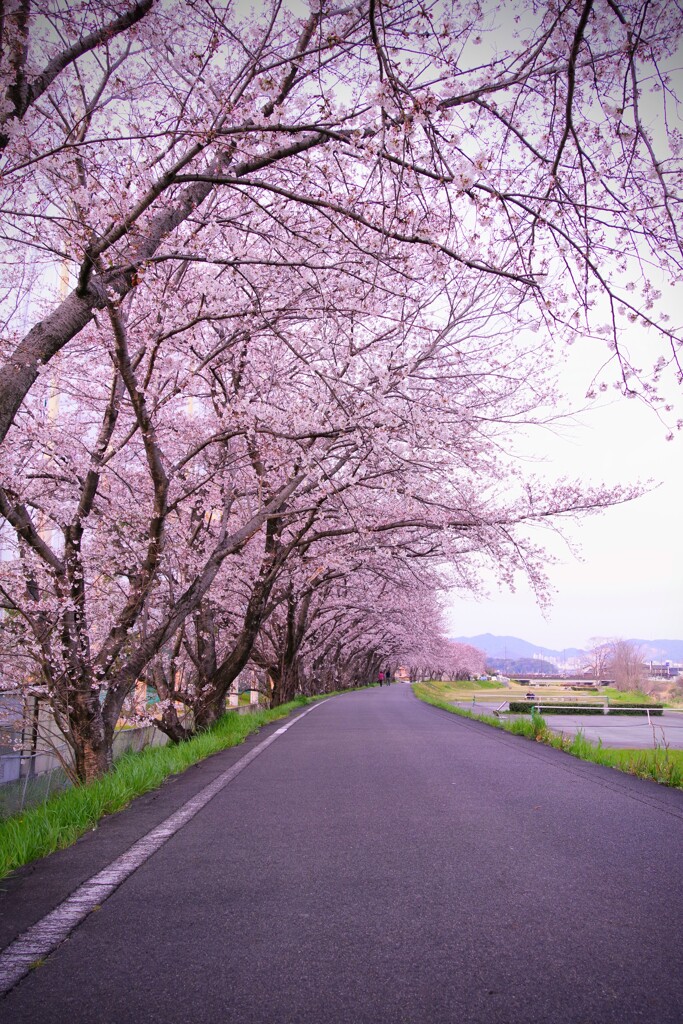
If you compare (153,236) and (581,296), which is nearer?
(581,296)

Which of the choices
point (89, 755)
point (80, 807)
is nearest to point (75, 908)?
point (80, 807)

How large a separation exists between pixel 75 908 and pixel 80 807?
7.18 ft

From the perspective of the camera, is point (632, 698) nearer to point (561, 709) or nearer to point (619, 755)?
point (561, 709)

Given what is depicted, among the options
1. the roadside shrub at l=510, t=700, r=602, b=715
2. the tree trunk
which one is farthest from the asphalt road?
the roadside shrub at l=510, t=700, r=602, b=715

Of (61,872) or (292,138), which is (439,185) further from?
(61,872)

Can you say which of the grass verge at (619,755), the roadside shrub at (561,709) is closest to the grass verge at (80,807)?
the grass verge at (619,755)

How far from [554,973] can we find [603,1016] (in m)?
0.34

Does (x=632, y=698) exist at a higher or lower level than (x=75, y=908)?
lower

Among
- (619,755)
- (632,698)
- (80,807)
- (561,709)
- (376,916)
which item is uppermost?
(80,807)

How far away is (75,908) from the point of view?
10.8 ft

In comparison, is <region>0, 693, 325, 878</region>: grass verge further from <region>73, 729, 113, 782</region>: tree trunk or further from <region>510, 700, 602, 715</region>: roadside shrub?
<region>510, 700, 602, 715</region>: roadside shrub

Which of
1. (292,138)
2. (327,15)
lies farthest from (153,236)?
(327,15)

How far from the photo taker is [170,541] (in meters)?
11.6

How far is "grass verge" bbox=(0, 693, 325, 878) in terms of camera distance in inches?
170
